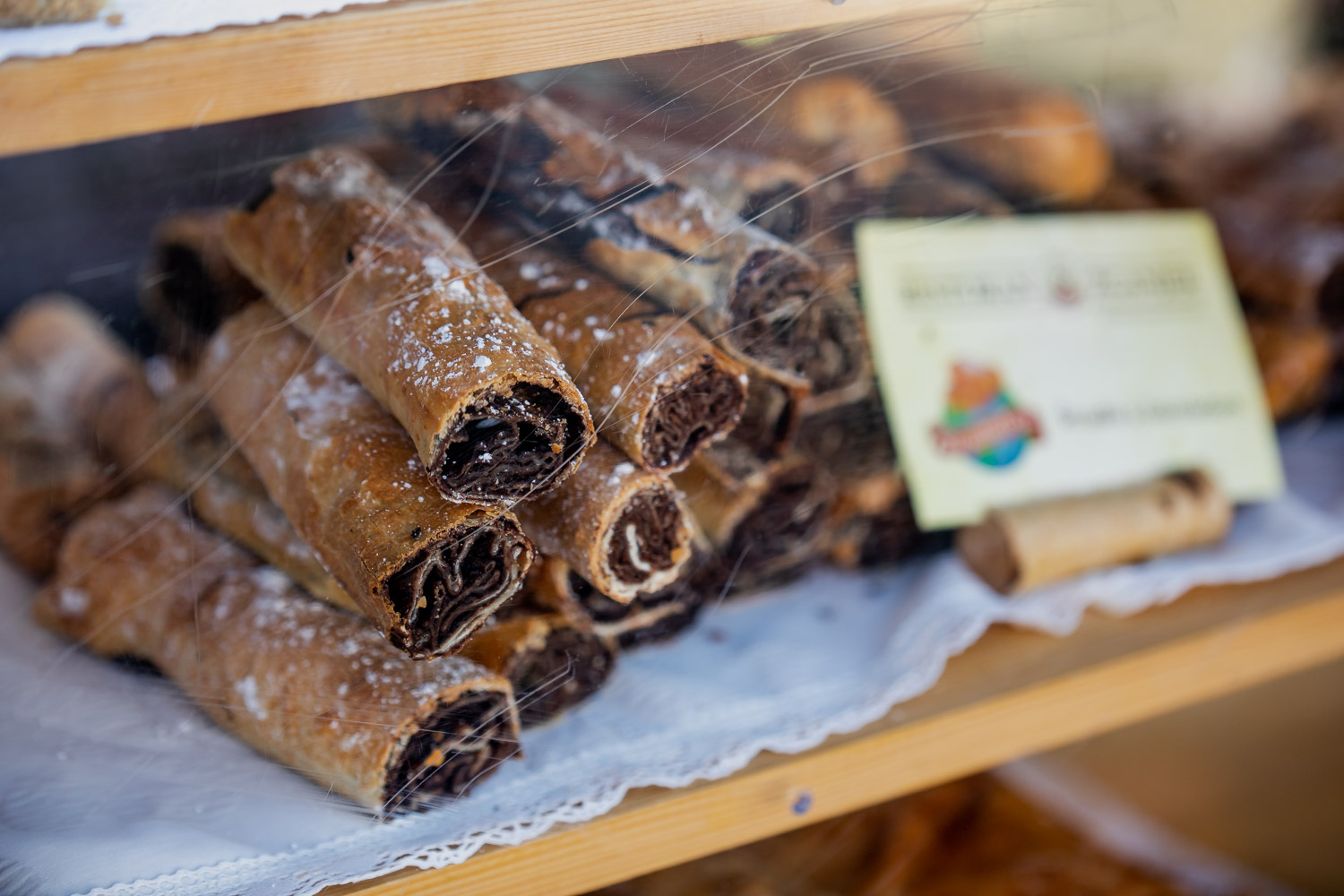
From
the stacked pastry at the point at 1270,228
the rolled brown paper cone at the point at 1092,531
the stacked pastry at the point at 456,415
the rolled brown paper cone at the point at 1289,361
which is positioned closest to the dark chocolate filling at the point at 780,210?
the stacked pastry at the point at 456,415

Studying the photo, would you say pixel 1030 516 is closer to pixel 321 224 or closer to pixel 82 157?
pixel 321 224

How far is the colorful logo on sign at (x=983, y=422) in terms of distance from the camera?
31.3 inches

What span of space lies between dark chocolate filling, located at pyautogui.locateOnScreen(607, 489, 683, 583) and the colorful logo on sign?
13.3 inches

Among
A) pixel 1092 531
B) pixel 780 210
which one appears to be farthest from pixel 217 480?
pixel 1092 531

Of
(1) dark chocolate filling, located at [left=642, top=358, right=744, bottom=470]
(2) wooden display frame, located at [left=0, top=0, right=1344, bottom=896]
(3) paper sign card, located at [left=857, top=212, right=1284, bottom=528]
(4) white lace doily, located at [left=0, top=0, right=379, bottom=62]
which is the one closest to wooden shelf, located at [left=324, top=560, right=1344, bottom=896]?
(2) wooden display frame, located at [left=0, top=0, right=1344, bottom=896]

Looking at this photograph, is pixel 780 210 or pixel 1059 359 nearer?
pixel 780 210

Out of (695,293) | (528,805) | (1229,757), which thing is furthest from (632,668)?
(1229,757)

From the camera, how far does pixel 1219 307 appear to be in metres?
0.91

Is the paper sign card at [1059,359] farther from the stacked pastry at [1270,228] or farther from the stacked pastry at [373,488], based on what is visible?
the stacked pastry at [373,488]

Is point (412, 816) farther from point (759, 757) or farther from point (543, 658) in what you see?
point (759, 757)

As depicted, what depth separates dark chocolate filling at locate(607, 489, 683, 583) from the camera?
20.1 inches

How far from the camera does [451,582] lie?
46cm

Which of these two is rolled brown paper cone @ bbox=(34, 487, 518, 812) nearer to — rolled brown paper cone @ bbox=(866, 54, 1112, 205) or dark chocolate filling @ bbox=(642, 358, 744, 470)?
dark chocolate filling @ bbox=(642, 358, 744, 470)

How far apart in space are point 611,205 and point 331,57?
0.15 meters
